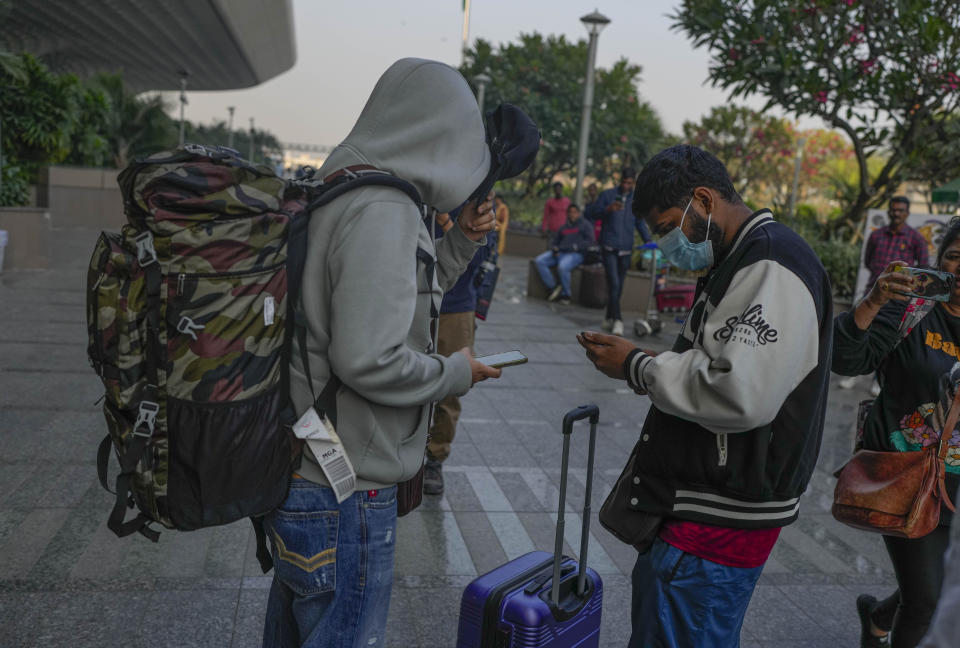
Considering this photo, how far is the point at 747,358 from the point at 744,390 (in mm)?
68

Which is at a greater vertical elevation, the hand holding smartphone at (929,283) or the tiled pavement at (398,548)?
the hand holding smartphone at (929,283)

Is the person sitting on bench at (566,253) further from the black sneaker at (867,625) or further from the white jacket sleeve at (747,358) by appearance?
the white jacket sleeve at (747,358)

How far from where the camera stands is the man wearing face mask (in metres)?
1.86

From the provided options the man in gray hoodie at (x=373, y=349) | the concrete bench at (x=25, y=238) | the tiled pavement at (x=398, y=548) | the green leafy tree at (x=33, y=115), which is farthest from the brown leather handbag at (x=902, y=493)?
the green leafy tree at (x=33, y=115)

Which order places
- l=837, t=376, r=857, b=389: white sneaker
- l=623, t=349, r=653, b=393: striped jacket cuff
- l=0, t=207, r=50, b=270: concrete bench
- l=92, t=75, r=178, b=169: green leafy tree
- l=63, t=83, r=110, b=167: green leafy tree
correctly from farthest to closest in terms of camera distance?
l=92, t=75, r=178, b=169: green leafy tree, l=63, t=83, r=110, b=167: green leafy tree, l=0, t=207, r=50, b=270: concrete bench, l=837, t=376, r=857, b=389: white sneaker, l=623, t=349, r=653, b=393: striped jacket cuff

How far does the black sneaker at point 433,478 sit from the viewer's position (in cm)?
467

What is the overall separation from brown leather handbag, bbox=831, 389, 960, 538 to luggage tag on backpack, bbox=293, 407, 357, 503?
1.61m

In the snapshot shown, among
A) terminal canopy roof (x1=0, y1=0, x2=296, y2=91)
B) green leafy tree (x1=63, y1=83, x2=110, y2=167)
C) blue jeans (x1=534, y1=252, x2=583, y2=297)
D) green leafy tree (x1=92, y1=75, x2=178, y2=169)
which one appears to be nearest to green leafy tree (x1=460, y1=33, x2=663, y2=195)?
terminal canopy roof (x1=0, y1=0, x2=296, y2=91)

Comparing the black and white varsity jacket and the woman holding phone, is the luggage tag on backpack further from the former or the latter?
the woman holding phone

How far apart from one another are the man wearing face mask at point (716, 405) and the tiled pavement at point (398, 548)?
4.48 feet

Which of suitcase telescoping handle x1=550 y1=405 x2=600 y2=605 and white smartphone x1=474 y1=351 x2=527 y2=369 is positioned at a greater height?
white smartphone x1=474 y1=351 x2=527 y2=369

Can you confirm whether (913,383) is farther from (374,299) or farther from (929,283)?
(374,299)

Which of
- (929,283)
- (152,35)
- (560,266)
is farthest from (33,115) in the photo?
(152,35)

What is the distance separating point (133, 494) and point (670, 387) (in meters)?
1.19
